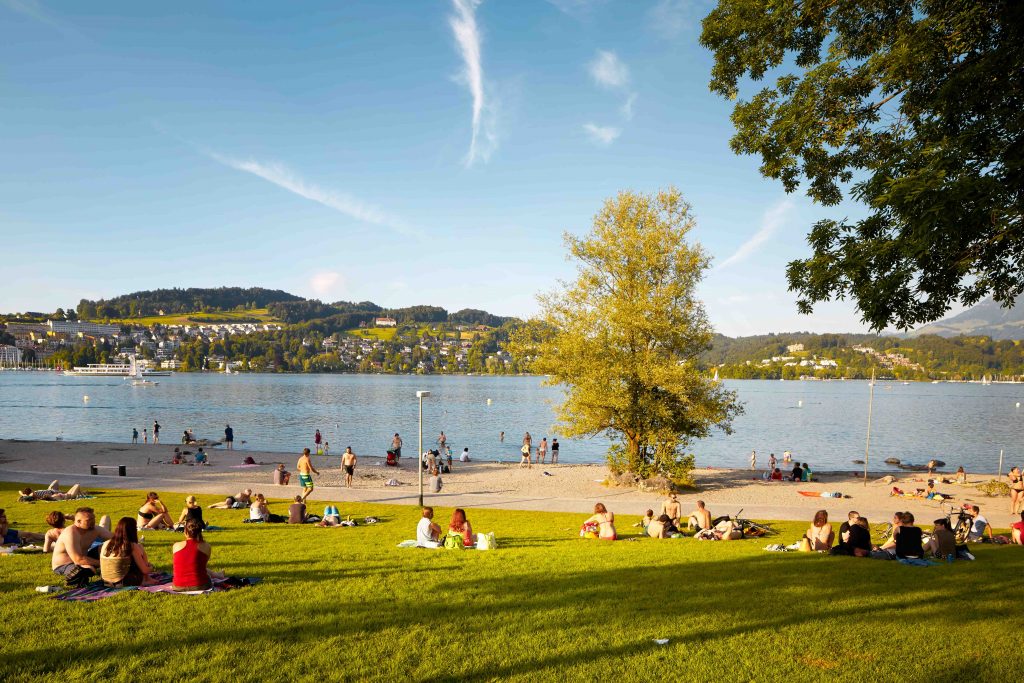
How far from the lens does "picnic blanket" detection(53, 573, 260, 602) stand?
868 cm

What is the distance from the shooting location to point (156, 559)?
1150 centimetres

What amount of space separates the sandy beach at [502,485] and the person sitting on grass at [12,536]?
10.6 m

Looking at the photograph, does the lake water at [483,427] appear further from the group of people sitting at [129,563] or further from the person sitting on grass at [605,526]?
the group of people sitting at [129,563]

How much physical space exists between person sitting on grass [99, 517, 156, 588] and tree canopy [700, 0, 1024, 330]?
1140cm

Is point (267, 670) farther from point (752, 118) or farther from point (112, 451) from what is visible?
point (112, 451)

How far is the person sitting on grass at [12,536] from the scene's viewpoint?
12461 millimetres

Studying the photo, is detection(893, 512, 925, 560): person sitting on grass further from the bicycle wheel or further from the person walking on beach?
the person walking on beach

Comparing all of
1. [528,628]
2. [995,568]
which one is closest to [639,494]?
[995,568]

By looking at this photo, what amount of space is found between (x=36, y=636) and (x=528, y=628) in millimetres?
5858

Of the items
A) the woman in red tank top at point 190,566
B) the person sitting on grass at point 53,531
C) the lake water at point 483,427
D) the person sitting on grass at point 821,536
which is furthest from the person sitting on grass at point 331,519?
the lake water at point 483,427

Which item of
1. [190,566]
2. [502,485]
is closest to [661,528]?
[190,566]

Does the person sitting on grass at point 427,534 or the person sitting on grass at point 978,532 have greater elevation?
the person sitting on grass at point 427,534

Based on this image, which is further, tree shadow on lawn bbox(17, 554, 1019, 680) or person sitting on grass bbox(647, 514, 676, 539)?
person sitting on grass bbox(647, 514, 676, 539)

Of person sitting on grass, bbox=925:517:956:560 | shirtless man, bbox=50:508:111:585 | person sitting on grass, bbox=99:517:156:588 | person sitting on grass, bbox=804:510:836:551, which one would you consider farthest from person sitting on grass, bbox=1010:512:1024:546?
shirtless man, bbox=50:508:111:585
